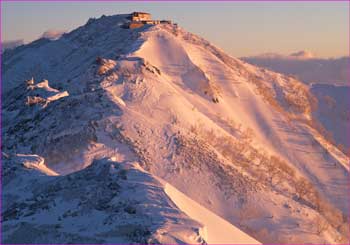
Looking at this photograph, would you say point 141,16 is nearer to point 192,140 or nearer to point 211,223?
point 192,140

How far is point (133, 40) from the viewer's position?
52156 millimetres

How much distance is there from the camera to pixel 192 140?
1240 inches

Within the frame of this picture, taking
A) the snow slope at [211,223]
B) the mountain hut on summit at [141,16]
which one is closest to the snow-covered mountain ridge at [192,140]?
the snow slope at [211,223]

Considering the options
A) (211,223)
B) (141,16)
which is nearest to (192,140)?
(211,223)

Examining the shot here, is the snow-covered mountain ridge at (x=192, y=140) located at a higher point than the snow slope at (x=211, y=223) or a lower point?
lower

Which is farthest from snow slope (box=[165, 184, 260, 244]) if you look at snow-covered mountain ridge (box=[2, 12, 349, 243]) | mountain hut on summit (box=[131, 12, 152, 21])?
mountain hut on summit (box=[131, 12, 152, 21])

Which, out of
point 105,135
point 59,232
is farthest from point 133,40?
point 59,232

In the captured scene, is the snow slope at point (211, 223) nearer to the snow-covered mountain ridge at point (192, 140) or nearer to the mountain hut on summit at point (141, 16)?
the snow-covered mountain ridge at point (192, 140)

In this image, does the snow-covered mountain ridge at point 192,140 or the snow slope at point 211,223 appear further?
the snow-covered mountain ridge at point 192,140

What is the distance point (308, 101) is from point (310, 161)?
18578mm

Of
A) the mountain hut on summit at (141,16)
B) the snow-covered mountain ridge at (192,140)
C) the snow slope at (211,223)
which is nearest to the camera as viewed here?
the snow slope at (211,223)

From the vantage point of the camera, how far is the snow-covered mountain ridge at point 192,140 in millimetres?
26656

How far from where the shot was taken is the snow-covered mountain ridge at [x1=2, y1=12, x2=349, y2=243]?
26.7m

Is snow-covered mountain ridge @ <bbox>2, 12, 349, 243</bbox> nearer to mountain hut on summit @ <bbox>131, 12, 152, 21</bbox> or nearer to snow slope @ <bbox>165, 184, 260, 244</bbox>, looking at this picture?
snow slope @ <bbox>165, 184, 260, 244</bbox>
